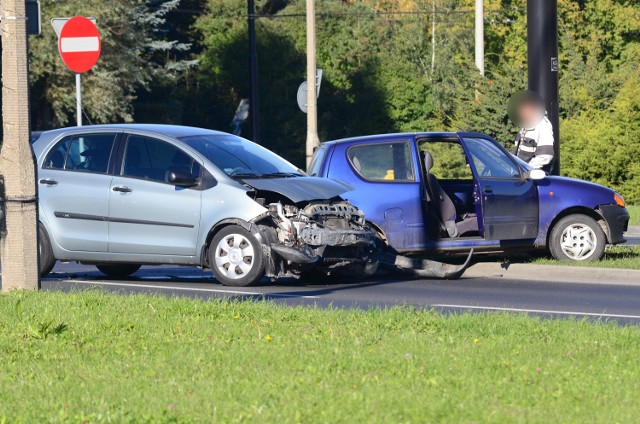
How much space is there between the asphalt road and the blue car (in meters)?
0.56

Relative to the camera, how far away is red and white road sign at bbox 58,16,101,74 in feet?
51.2

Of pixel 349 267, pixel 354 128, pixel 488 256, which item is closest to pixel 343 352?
pixel 349 267

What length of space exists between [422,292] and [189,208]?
8.56 ft

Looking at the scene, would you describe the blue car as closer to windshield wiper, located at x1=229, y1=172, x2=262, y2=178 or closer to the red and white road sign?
windshield wiper, located at x1=229, y1=172, x2=262, y2=178

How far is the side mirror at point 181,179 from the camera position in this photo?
1277 cm

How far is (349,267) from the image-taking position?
13055 mm

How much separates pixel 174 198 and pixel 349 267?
198cm

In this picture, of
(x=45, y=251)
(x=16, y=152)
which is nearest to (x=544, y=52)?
(x=45, y=251)

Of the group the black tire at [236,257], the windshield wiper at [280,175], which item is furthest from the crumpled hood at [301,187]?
the black tire at [236,257]

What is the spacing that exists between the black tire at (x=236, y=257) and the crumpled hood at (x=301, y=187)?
52 cm

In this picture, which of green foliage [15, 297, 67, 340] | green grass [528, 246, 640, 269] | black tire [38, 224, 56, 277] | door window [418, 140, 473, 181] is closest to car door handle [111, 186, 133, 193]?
black tire [38, 224, 56, 277]

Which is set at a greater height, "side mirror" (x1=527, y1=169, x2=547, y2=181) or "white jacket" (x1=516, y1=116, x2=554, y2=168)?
"white jacket" (x1=516, y1=116, x2=554, y2=168)

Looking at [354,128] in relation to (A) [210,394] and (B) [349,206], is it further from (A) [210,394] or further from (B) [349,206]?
(A) [210,394]

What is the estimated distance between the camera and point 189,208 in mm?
12883
